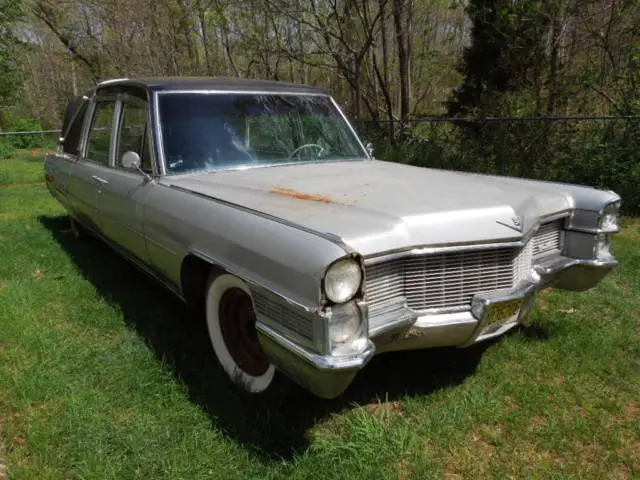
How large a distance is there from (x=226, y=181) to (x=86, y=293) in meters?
1.97

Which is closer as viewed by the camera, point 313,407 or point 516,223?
point 516,223

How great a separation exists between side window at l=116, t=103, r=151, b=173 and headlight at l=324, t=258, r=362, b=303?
195 centimetres

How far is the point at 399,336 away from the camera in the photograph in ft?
7.50

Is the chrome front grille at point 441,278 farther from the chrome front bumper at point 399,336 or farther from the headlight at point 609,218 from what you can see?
the headlight at point 609,218

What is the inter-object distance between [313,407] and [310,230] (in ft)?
3.42

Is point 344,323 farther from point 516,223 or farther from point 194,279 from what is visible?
point 194,279

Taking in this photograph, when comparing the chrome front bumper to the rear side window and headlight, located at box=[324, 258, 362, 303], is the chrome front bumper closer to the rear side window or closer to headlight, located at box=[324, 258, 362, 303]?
headlight, located at box=[324, 258, 362, 303]

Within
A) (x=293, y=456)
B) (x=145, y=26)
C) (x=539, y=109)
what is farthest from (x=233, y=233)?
(x=145, y=26)

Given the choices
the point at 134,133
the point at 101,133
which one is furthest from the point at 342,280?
the point at 101,133

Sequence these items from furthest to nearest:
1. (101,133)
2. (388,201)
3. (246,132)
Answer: (101,133) → (246,132) → (388,201)

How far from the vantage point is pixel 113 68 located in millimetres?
16469

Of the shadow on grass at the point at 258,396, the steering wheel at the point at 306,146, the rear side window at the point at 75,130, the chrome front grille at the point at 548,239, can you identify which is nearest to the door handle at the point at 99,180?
the rear side window at the point at 75,130

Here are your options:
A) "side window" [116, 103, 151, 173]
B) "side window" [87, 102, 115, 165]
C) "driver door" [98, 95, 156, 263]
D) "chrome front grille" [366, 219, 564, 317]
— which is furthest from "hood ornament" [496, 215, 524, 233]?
"side window" [87, 102, 115, 165]

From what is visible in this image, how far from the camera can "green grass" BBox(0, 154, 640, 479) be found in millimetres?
2301
